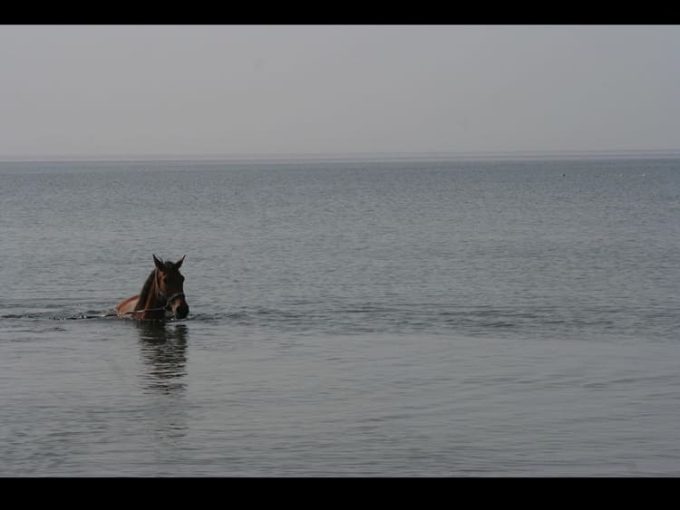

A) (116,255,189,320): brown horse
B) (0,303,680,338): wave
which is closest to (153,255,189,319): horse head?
(116,255,189,320): brown horse

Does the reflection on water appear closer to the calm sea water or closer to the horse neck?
the calm sea water

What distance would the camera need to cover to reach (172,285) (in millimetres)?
20594

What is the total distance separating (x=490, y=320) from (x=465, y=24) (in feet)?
65.7

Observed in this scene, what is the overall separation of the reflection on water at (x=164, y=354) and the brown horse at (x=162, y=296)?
246mm

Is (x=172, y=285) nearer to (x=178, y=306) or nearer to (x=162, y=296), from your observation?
(x=178, y=306)

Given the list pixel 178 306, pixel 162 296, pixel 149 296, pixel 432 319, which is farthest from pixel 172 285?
pixel 432 319

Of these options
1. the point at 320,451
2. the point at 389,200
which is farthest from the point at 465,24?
the point at 389,200

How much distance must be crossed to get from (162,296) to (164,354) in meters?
2.90

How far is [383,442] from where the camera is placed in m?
11.4

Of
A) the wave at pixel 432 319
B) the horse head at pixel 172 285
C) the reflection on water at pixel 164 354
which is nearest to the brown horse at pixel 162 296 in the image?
the horse head at pixel 172 285

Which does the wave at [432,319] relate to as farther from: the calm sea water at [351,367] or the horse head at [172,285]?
the horse head at [172,285]

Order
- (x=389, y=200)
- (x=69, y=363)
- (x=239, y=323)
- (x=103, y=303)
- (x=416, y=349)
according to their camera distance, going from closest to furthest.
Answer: (x=69, y=363)
(x=416, y=349)
(x=239, y=323)
(x=103, y=303)
(x=389, y=200)

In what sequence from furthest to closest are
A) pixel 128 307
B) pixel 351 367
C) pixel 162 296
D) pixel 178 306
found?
pixel 128 307
pixel 162 296
pixel 178 306
pixel 351 367
